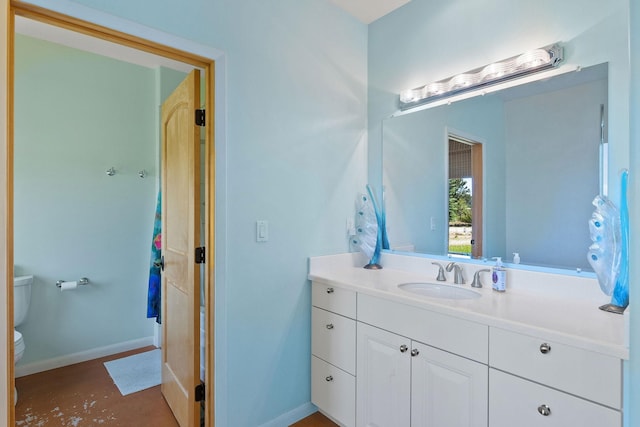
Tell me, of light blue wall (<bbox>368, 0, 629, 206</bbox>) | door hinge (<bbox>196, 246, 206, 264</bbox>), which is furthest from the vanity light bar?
door hinge (<bbox>196, 246, 206, 264</bbox>)

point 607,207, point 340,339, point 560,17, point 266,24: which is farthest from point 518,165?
point 266,24

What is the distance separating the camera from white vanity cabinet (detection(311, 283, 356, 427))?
180 cm

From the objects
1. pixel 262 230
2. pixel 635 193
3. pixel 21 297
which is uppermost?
pixel 635 193

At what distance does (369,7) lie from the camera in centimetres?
225

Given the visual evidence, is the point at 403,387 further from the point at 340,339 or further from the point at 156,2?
the point at 156,2

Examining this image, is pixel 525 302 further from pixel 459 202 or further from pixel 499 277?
pixel 459 202

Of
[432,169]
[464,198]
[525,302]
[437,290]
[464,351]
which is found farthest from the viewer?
[432,169]

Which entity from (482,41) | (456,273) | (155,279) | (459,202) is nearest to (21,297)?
(155,279)

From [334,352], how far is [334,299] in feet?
0.98

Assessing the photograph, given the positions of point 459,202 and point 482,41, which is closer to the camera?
point 482,41

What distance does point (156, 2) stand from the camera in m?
1.50

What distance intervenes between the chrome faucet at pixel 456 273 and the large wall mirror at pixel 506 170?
104mm

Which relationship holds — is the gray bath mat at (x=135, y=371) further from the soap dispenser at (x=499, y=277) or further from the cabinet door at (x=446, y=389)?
the soap dispenser at (x=499, y=277)

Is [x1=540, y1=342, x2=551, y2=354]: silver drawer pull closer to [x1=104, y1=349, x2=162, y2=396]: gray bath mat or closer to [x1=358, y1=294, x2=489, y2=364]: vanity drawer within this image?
[x1=358, y1=294, x2=489, y2=364]: vanity drawer
